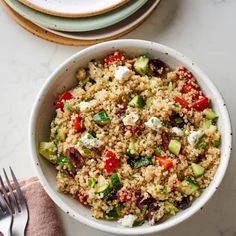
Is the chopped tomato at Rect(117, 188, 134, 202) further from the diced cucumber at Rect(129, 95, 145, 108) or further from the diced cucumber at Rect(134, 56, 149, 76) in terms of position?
the diced cucumber at Rect(134, 56, 149, 76)

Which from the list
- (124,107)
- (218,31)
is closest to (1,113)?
(124,107)

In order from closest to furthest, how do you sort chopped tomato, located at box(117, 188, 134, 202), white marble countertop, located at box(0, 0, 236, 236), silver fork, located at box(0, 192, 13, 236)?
1. chopped tomato, located at box(117, 188, 134, 202)
2. silver fork, located at box(0, 192, 13, 236)
3. white marble countertop, located at box(0, 0, 236, 236)

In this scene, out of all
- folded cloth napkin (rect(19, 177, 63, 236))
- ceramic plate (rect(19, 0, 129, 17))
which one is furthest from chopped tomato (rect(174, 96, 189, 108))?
folded cloth napkin (rect(19, 177, 63, 236))

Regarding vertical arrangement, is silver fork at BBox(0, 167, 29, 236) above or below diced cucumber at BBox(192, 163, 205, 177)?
below

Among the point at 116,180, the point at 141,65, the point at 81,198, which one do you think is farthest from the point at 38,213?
the point at 141,65

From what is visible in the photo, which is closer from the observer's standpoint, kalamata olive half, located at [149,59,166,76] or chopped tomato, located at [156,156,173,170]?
chopped tomato, located at [156,156,173,170]

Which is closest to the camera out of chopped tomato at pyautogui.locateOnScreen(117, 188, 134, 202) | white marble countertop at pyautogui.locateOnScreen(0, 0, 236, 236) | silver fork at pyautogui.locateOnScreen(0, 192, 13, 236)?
chopped tomato at pyautogui.locateOnScreen(117, 188, 134, 202)

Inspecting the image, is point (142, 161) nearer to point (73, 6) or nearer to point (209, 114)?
point (209, 114)

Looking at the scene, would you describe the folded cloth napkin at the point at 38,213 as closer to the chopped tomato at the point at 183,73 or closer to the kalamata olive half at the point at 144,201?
the kalamata olive half at the point at 144,201
